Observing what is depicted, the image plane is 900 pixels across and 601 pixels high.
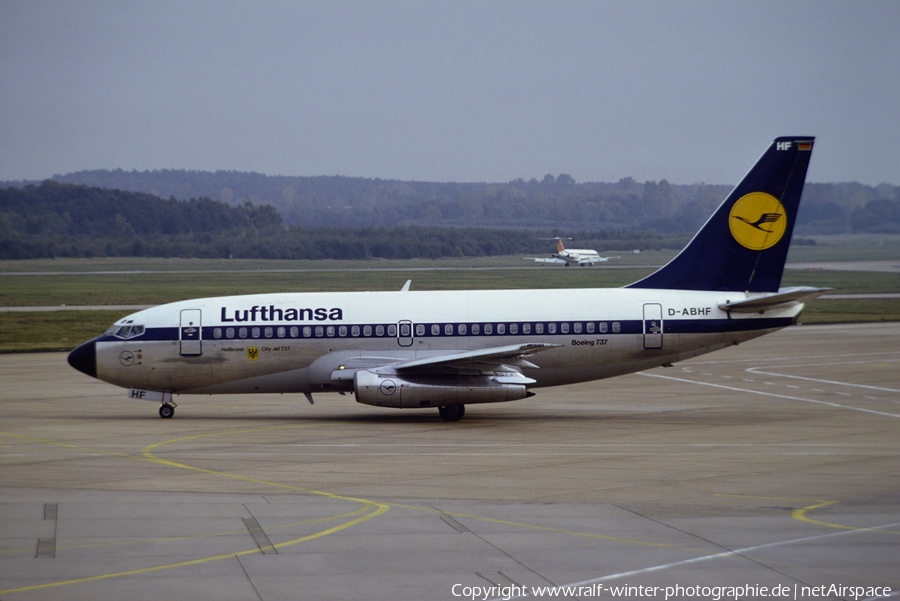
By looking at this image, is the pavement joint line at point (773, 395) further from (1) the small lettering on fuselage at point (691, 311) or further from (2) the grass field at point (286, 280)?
(2) the grass field at point (286, 280)

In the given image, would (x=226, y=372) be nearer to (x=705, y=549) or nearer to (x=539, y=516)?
(x=539, y=516)

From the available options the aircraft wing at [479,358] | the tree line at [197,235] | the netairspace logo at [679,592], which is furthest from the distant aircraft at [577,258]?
the netairspace logo at [679,592]

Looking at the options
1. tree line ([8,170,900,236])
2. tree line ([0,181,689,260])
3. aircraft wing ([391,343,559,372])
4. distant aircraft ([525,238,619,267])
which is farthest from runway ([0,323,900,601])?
tree line ([8,170,900,236])

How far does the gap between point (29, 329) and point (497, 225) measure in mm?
127990

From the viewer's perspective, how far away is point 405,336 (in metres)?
28.4

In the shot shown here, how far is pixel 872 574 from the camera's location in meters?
12.9

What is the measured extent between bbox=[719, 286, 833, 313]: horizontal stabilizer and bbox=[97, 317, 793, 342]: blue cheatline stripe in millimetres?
367

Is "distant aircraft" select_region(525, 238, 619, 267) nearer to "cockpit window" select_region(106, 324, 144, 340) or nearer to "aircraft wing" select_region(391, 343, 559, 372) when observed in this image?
"aircraft wing" select_region(391, 343, 559, 372)

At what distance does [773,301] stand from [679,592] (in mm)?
17500

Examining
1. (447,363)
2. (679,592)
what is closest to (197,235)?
(447,363)

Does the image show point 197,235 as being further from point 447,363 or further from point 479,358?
point 479,358

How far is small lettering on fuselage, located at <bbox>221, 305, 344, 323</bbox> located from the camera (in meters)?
28.7

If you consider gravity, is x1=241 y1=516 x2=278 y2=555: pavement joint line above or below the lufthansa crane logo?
below

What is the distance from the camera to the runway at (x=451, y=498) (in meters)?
13.0
